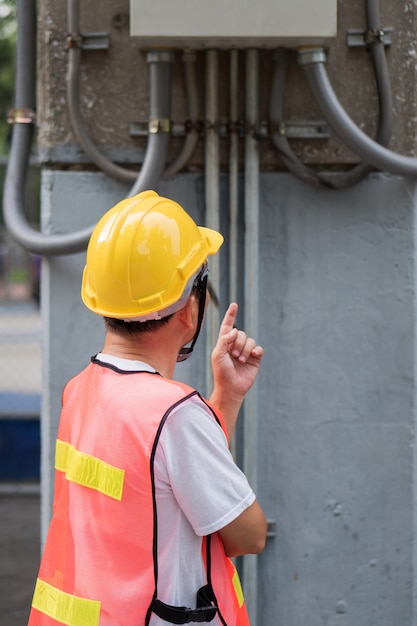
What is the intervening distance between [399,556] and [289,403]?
72 centimetres

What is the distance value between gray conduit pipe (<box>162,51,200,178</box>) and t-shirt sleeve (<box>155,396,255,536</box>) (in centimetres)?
161

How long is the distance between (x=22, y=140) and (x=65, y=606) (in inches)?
82.6

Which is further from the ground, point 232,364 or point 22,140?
point 22,140

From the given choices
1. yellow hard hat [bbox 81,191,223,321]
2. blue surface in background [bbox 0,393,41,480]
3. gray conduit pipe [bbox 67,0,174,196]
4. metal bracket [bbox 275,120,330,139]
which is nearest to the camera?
yellow hard hat [bbox 81,191,223,321]

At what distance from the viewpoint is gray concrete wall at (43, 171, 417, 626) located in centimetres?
335

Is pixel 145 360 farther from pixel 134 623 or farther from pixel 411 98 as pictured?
pixel 411 98

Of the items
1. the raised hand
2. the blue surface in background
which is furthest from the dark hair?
the blue surface in background

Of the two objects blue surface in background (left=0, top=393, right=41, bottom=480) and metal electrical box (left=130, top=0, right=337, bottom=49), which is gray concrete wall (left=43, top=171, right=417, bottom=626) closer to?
metal electrical box (left=130, top=0, right=337, bottom=49)

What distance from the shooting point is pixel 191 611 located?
187cm

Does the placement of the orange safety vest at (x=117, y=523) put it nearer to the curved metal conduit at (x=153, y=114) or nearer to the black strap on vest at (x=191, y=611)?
the black strap on vest at (x=191, y=611)

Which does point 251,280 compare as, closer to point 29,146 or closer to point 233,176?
point 233,176

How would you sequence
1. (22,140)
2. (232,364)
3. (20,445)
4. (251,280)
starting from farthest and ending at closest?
1. (20,445)
2. (22,140)
3. (251,280)
4. (232,364)

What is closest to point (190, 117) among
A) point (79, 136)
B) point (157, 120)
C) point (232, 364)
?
point (157, 120)

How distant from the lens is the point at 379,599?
3.38 meters
